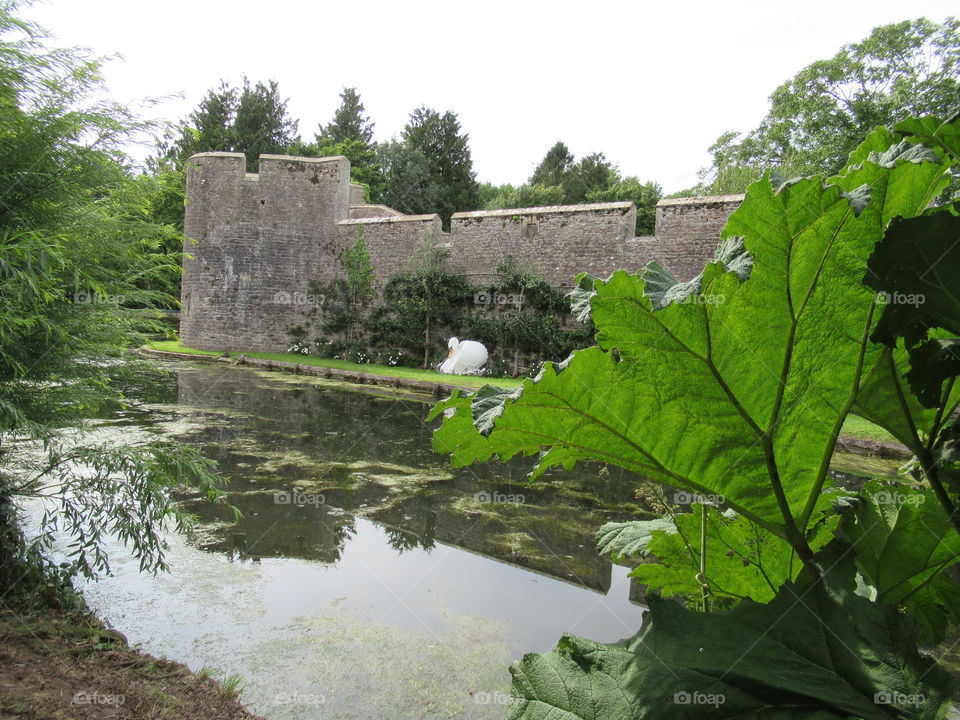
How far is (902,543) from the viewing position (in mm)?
902

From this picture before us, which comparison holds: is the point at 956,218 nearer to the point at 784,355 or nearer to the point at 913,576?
the point at 784,355

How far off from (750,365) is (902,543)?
36cm

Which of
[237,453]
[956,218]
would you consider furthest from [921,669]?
[237,453]

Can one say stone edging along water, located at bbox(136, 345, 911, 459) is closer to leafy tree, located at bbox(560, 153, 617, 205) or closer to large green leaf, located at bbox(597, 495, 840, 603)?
large green leaf, located at bbox(597, 495, 840, 603)

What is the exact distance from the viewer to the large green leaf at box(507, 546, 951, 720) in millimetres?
596

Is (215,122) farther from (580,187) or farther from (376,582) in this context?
(376,582)

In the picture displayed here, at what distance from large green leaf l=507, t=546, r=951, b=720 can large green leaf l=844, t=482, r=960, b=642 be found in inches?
10.2

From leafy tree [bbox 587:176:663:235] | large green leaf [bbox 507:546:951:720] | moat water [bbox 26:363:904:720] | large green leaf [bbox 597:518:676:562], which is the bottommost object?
moat water [bbox 26:363:904:720]

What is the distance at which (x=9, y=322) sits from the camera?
266 centimetres

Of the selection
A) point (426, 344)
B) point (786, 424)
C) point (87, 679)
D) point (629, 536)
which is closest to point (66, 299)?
point (87, 679)

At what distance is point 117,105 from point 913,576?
3896 mm

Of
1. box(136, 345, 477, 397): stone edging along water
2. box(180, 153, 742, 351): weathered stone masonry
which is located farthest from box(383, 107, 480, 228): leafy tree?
box(136, 345, 477, 397): stone edging along water

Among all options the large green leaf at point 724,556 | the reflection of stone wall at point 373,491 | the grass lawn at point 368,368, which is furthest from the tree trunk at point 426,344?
the large green leaf at point 724,556

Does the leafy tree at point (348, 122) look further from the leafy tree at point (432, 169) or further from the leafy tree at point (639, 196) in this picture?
the leafy tree at point (639, 196)
